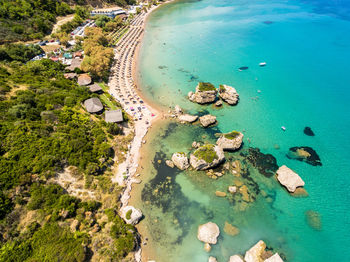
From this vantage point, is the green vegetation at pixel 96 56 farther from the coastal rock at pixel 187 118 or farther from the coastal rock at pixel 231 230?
the coastal rock at pixel 231 230

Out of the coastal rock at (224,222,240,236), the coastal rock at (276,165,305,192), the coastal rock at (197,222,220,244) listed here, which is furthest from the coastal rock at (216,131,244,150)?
the coastal rock at (197,222,220,244)

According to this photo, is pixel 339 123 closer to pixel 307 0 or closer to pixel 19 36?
pixel 19 36

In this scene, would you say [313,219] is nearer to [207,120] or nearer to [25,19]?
[207,120]

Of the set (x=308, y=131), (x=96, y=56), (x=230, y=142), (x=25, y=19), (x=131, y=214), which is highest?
(x=25, y=19)

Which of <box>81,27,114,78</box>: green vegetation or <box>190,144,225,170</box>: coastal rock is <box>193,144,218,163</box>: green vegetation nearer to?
<box>190,144,225,170</box>: coastal rock

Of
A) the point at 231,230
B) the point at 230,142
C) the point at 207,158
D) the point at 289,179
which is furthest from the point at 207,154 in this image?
the point at 289,179

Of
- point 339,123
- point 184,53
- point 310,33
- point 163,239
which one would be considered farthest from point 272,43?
point 163,239

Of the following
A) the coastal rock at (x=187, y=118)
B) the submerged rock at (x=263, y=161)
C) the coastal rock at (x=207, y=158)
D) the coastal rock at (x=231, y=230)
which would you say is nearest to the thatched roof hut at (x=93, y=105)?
the coastal rock at (x=187, y=118)
